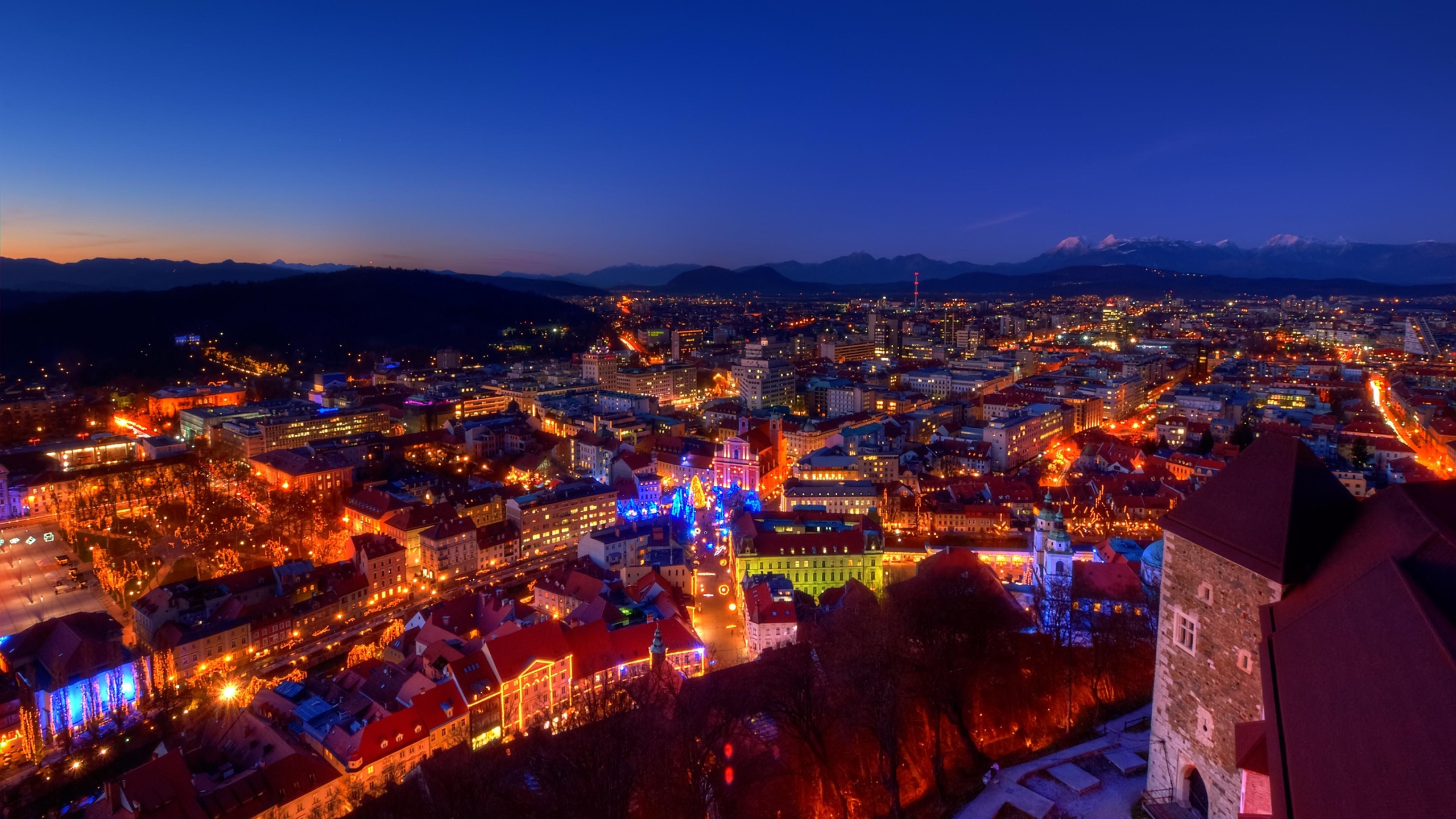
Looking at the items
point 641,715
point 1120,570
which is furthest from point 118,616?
point 1120,570

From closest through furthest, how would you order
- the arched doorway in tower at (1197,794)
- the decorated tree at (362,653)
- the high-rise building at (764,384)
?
the arched doorway in tower at (1197,794)
the decorated tree at (362,653)
the high-rise building at (764,384)

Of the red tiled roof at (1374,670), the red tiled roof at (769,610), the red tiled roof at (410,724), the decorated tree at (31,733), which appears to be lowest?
the decorated tree at (31,733)

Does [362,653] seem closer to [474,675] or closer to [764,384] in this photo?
[474,675]

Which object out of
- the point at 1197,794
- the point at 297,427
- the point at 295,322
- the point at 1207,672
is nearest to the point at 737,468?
the point at 1197,794

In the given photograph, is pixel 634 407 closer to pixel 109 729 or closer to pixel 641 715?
pixel 109 729

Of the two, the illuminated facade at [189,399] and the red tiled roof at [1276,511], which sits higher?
the red tiled roof at [1276,511]

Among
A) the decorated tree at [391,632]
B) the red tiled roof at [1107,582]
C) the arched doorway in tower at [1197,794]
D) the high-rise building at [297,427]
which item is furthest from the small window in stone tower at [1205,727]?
the high-rise building at [297,427]

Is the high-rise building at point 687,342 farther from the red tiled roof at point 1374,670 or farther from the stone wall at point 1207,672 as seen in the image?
the red tiled roof at point 1374,670

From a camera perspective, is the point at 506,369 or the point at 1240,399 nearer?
the point at 1240,399
